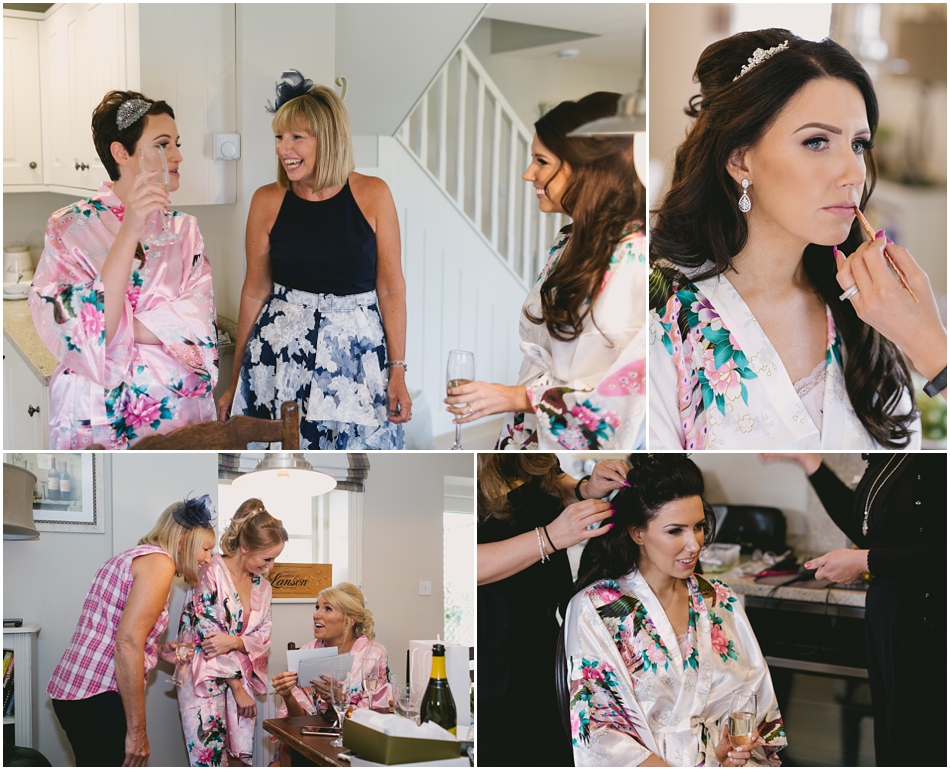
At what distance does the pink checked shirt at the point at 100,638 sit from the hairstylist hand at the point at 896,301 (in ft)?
4.95

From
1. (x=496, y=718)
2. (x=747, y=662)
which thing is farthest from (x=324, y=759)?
(x=747, y=662)

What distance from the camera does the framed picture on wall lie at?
1895 mm

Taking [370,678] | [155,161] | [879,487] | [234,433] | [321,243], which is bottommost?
[370,678]

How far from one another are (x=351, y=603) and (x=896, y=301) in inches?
49.5

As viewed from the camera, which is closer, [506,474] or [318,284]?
[318,284]

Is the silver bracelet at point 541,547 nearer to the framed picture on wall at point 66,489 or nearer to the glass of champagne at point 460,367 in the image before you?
the glass of champagne at point 460,367

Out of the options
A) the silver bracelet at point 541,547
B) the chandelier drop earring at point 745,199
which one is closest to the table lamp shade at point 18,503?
the silver bracelet at point 541,547

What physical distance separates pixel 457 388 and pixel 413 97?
1.86 ft

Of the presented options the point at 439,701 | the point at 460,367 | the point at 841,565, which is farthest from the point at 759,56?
the point at 439,701

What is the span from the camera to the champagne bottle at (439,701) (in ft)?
6.37

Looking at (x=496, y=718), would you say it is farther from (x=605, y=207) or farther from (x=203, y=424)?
(x=605, y=207)

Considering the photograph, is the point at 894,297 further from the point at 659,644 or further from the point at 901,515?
the point at 659,644

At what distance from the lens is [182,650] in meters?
1.92

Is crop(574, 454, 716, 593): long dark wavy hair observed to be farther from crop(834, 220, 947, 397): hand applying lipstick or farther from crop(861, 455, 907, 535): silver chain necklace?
crop(834, 220, 947, 397): hand applying lipstick
